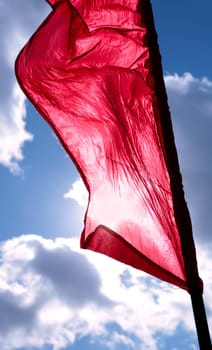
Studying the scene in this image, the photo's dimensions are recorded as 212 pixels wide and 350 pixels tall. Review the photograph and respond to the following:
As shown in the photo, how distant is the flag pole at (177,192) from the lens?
19.3 ft

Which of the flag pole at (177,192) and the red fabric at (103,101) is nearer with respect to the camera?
the flag pole at (177,192)

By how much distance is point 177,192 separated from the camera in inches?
264

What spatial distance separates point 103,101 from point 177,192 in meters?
1.91

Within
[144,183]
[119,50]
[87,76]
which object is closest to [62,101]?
[87,76]

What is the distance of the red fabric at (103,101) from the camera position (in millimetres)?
7309

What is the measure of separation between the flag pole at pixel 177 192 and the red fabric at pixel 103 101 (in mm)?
149

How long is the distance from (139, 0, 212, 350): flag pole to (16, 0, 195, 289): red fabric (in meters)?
0.15

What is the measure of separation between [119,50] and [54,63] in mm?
945

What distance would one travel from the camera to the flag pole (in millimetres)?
5891

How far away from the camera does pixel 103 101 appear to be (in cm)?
779

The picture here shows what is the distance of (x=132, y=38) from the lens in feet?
25.0

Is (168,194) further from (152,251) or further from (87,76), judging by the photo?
(87,76)

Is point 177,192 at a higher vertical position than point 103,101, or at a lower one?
lower

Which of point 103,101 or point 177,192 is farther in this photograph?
point 103,101
